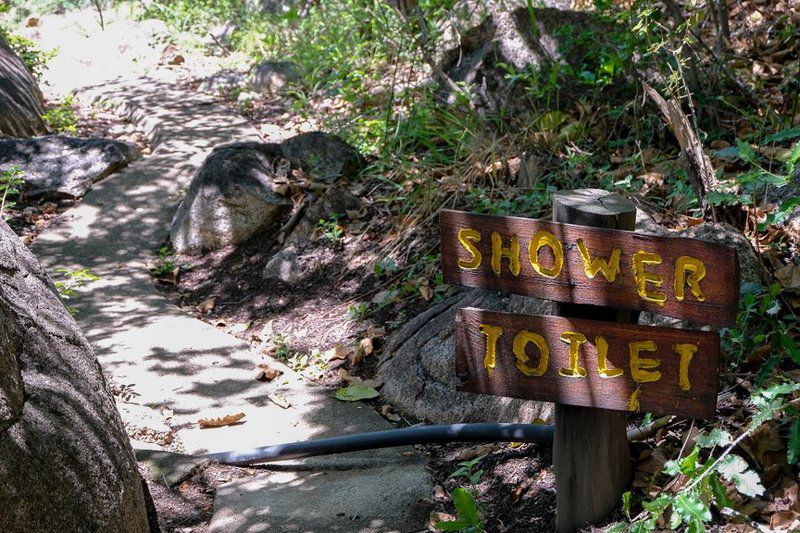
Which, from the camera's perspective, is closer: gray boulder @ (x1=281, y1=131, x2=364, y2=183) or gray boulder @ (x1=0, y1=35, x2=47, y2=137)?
gray boulder @ (x1=281, y1=131, x2=364, y2=183)

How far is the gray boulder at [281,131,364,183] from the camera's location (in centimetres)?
679

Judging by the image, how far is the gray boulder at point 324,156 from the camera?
679 centimetres

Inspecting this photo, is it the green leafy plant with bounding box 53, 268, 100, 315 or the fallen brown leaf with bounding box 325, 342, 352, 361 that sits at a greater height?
the green leafy plant with bounding box 53, 268, 100, 315

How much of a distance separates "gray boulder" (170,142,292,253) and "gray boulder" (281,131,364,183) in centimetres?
25

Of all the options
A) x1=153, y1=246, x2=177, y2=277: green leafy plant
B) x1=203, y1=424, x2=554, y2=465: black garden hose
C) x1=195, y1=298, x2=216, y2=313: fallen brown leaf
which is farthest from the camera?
x1=153, y1=246, x2=177, y2=277: green leafy plant

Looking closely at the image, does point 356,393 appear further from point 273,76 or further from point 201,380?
point 273,76

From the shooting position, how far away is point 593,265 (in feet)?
8.33

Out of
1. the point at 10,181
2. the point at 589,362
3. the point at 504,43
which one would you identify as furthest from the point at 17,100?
the point at 589,362

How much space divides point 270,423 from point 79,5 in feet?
42.2

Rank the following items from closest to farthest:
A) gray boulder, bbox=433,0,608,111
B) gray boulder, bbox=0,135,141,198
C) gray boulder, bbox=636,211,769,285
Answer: gray boulder, bbox=636,211,769,285
gray boulder, bbox=433,0,608,111
gray boulder, bbox=0,135,141,198

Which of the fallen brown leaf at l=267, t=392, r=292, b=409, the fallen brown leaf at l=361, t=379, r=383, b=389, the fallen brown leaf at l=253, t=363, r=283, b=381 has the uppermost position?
the fallen brown leaf at l=253, t=363, r=283, b=381

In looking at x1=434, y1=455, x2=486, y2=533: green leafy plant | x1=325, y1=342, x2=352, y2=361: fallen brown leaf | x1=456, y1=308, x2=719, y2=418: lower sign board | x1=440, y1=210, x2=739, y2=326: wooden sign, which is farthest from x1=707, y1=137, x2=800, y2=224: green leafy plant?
x1=325, y1=342, x2=352, y2=361: fallen brown leaf

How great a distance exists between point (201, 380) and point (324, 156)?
262cm

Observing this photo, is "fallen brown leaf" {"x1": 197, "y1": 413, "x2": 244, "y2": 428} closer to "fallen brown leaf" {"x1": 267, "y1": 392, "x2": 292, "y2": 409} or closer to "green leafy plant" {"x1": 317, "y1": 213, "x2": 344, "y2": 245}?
"fallen brown leaf" {"x1": 267, "y1": 392, "x2": 292, "y2": 409}
